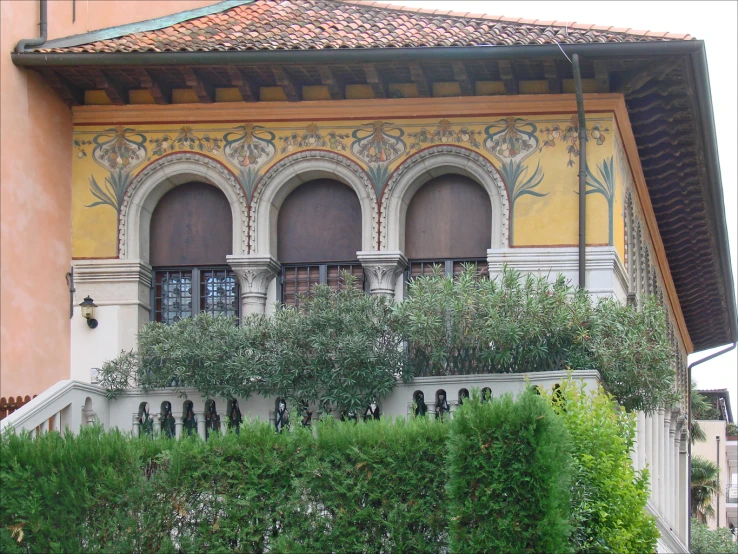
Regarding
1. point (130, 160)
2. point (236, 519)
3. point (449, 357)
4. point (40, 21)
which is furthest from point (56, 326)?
point (236, 519)

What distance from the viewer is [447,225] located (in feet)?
56.3

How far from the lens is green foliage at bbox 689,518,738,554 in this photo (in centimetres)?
3609

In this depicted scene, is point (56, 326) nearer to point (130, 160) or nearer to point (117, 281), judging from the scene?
point (117, 281)

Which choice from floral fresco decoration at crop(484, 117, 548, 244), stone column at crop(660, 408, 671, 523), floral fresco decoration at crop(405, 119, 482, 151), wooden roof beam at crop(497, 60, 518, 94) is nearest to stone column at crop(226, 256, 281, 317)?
floral fresco decoration at crop(405, 119, 482, 151)

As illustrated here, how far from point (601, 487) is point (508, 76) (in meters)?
7.18

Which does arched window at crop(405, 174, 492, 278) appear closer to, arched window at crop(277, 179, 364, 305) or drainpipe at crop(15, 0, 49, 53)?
arched window at crop(277, 179, 364, 305)

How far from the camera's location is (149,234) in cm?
1756

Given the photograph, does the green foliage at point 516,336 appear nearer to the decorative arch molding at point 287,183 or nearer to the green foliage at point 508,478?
the green foliage at point 508,478

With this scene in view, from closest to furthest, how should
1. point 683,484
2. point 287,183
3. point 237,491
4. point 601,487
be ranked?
point 237,491, point 601,487, point 287,183, point 683,484

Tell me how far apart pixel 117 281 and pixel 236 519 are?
7348 mm

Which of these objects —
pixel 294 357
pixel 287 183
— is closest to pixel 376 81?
pixel 287 183

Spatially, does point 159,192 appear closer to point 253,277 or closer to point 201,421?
point 253,277

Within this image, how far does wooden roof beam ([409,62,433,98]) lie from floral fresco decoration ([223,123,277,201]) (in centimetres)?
208

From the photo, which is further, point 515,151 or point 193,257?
point 193,257
